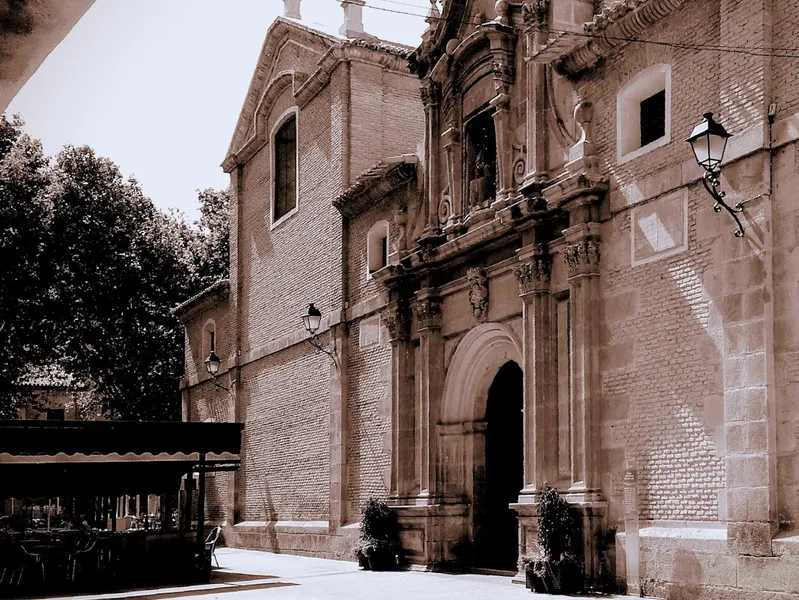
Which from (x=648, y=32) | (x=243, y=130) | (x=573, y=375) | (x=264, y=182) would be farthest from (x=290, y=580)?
(x=243, y=130)

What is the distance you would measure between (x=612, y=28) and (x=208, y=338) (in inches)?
834

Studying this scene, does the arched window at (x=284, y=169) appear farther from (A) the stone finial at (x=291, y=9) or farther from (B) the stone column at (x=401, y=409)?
(B) the stone column at (x=401, y=409)

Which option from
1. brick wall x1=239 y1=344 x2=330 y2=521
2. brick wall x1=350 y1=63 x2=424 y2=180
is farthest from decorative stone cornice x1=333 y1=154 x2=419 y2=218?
brick wall x1=239 y1=344 x2=330 y2=521

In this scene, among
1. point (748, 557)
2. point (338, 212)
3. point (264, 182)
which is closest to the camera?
point (748, 557)

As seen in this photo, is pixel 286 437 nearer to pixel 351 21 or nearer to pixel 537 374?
pixel 351 21

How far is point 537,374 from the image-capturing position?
15.8 metres

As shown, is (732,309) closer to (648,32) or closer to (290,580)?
(648,32)

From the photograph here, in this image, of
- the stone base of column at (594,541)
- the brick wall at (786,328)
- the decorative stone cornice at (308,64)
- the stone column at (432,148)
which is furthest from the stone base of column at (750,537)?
the decorative stone cornice at (308,64)

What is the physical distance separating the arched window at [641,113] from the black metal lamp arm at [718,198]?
203cm

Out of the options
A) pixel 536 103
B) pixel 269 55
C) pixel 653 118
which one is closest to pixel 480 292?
pixel 536 103

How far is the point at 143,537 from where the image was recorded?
18.0 m

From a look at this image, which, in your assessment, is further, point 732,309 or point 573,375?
point 573,375

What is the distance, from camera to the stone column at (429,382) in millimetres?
19031

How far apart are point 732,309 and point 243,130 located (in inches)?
836
